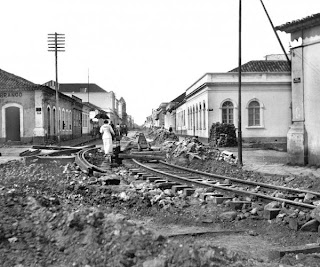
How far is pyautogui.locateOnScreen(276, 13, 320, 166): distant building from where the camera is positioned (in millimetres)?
14242

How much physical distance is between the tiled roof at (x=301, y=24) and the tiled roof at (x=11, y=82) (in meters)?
21.2

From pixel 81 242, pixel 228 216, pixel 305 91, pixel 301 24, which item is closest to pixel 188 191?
pixel 228 216

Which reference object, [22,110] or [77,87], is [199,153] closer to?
[22,110]

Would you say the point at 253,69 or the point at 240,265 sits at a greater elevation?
the point at 253,69

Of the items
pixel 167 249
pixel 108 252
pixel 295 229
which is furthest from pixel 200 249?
pixel 295 229

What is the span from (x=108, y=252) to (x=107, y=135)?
476 inches

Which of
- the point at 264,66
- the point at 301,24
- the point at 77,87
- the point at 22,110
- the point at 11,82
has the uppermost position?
the point at 77,87

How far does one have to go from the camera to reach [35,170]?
13523 mm

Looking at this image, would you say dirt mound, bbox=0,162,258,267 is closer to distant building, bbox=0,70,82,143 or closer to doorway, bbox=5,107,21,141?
distant building, bbox=0,70,82,143

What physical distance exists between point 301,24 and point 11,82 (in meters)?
23.8

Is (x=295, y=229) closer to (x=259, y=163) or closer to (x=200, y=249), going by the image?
(x=200, y=249)

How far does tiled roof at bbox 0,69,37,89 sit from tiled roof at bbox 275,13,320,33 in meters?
21.2

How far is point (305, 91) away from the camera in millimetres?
14766

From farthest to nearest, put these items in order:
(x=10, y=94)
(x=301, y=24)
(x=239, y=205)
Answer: (x=10, y=94) → (x=301, y=24) → (x=239, y=205)
